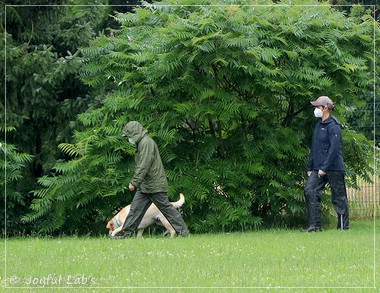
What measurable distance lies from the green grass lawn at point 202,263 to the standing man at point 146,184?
45cm

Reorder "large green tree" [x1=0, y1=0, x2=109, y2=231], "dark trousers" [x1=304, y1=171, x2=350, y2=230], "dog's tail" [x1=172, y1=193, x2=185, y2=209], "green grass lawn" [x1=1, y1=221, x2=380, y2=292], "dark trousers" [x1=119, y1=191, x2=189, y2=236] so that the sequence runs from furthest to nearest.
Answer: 1. "large green tree" [x1=0, y1=0, x2=109, y2=231]
2. "dark trousers" [x1=304, y1=171, x2=350, y2=230]
3. "dog's tail" [x1=172, y1=193, x2=185, y2=209]
4. "dark trousers" [x1=119, y1=191, x2=189, y2=236]
5. "green grass lawn" [x1=1, y1=221, x2=380, y2=292]

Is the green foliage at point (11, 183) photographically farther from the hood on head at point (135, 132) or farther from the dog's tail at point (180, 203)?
the dog's tail at point (180, 203)

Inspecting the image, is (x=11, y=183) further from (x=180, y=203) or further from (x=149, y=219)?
(x=180, y=203)

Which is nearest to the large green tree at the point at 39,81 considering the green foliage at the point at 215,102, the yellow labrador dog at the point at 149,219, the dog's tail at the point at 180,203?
the green foliage at the point at 215,102

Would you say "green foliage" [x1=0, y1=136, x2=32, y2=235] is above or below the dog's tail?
below

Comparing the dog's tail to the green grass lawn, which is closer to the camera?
the green grass lawn

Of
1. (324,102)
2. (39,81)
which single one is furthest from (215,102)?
(39,81)

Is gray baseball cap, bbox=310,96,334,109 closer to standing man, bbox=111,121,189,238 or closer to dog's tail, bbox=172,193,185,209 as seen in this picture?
dog's tail, bbox=172,193,185,209

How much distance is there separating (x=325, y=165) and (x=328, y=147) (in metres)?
0.35

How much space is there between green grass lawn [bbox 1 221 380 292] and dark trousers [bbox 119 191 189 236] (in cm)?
41

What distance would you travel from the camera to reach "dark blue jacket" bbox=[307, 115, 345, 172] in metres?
14.8

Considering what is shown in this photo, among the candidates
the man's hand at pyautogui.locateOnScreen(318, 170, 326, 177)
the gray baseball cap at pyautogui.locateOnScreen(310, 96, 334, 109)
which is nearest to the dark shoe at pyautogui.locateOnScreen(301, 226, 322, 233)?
the man's hand at pyautogui.locateOnScreen(318, 170, 326, 177)

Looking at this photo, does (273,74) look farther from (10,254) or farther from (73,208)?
(10,254)

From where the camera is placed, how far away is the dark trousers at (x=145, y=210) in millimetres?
14164
